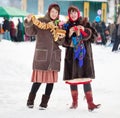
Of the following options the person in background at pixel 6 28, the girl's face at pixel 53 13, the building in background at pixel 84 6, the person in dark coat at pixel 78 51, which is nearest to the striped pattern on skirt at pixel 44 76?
the person in dark coat at pixel 78 51

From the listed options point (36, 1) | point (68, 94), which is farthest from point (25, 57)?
point (36, 1)

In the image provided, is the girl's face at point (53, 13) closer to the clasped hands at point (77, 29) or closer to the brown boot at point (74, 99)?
the clasped hands at point (77, 29)

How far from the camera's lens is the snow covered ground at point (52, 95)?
21.1 ft

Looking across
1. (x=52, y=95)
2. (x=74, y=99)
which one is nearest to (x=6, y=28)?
(x=52, y=95)

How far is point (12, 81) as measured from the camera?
384 inches

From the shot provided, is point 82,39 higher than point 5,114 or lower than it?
higher

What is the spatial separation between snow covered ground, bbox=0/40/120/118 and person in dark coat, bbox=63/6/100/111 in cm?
41

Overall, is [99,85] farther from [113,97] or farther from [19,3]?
[19,3]

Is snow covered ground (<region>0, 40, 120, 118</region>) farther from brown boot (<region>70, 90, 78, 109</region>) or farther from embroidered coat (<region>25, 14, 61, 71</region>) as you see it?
embroidered coat (<region>25, 14, 61, 71</region>)

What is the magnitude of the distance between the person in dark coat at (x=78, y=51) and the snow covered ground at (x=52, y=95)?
0.41 meters

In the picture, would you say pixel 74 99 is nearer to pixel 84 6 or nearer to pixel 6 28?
pixel 6 28

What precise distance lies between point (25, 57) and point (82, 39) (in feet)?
Result: 23.2

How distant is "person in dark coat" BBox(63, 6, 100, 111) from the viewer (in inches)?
258

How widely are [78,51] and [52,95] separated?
1.95 meters
